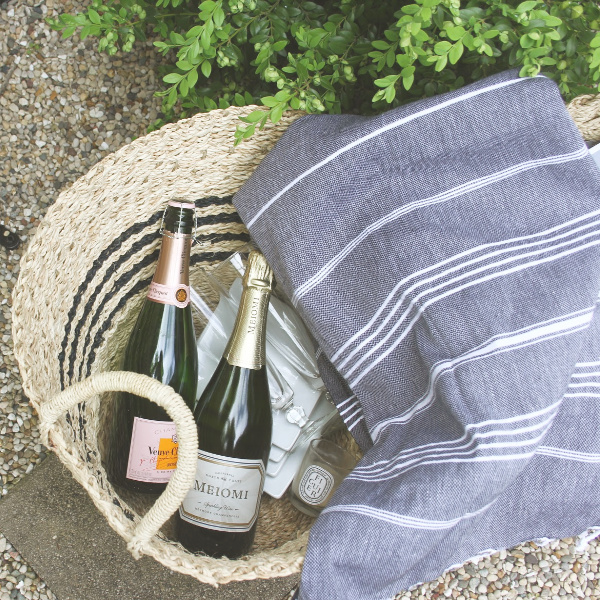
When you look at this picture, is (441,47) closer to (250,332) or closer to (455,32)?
(455,32)

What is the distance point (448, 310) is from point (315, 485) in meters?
0.39

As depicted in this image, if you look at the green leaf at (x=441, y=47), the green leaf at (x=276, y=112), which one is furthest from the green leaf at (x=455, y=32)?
the green leaf at (x=276, y=112)

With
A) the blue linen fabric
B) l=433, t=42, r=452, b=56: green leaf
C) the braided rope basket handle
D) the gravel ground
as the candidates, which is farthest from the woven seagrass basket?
the gravel ground

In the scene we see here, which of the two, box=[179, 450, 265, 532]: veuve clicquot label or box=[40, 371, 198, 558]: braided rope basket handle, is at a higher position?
box=[40, 371, 198, 558]: braided rope basket handle

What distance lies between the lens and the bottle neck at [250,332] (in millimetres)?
868

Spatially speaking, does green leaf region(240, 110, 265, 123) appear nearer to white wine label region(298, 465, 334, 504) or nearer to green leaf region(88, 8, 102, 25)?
green leaf region(88, 8, 102, 25)

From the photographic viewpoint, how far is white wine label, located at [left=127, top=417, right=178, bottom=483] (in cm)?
87

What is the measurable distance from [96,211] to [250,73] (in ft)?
1.29

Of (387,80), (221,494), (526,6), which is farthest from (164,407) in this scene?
(526,6)

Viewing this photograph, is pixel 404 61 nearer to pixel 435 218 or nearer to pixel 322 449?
pixel 435 218

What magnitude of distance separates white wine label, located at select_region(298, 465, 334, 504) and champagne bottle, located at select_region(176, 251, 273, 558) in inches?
3.0

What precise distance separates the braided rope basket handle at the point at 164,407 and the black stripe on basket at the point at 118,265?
185mm

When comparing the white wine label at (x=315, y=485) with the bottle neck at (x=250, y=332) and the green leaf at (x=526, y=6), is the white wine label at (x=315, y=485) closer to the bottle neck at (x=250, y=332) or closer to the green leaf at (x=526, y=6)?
the bottle neck at (x=250, y=332)

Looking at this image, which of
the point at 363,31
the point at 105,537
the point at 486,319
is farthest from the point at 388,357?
the point at 105,537
